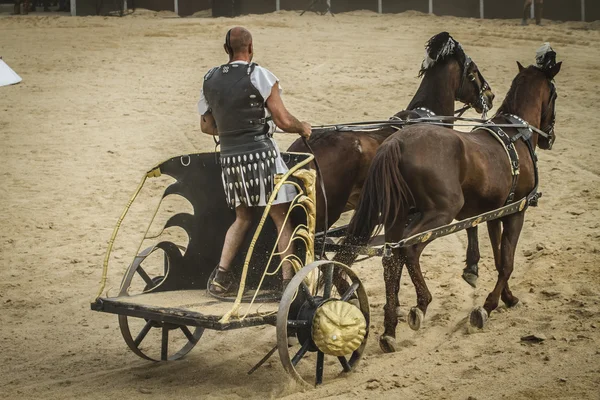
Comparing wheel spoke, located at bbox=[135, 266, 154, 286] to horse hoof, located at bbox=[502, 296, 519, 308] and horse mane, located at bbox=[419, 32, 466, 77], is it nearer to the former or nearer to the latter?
horse hoof, located at bbox=[502, 296, 519, 308]

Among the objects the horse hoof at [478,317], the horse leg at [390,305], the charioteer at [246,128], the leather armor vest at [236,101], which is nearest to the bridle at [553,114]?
the horse hoof at [478,317]

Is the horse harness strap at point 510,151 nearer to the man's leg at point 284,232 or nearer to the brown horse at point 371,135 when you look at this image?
the brown horse at point 371,135

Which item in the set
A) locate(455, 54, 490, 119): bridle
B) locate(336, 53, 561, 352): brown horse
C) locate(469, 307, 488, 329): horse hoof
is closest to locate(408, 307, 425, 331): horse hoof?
locate(336, 53, 561, 352): brown horse

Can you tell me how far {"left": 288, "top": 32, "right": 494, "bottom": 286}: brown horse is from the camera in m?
7.48

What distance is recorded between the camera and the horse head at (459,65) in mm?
8461

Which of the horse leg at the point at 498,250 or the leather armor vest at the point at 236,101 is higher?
the leather armor vest at the point at 236,101

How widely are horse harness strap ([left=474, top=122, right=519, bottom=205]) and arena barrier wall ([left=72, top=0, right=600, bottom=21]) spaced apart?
46.7 ft

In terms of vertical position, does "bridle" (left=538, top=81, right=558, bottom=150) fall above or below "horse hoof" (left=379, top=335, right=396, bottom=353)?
above

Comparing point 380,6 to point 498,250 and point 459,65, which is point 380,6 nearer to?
point 459,65

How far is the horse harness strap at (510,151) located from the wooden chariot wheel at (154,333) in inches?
99.1

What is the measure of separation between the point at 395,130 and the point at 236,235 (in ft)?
6.44

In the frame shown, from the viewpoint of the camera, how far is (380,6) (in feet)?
72.6

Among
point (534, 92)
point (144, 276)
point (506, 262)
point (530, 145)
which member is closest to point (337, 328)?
point (144, 276)

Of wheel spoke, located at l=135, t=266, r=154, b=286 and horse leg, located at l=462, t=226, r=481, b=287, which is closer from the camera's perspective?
wheel spoke, located at l=135, t=266, r=154, b=286
